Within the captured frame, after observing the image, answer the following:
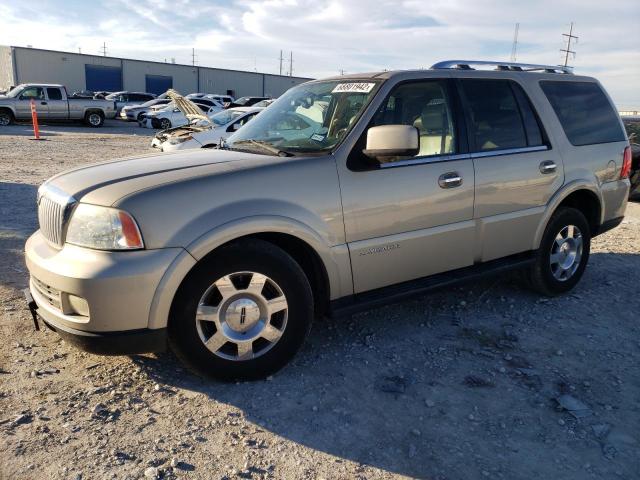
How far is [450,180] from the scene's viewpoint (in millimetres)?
3789

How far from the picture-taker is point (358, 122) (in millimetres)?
3545

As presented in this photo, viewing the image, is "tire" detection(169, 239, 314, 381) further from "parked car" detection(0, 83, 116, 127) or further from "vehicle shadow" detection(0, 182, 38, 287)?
"parked car" detection(0, 83, 116, 127)

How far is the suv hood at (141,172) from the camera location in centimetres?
297

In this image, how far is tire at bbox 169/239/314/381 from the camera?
118 inches

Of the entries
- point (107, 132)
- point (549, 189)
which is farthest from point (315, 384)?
point (107, 132)

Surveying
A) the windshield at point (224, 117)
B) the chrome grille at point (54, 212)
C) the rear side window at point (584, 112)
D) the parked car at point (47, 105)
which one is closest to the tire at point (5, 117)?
the parked car at point (47, 105)

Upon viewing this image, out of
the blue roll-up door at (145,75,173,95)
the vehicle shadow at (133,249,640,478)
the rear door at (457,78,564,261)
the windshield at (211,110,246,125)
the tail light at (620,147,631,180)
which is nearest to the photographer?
the vehicle shadow at (133,249,640,478)

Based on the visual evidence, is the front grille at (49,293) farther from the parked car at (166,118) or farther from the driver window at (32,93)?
the driver window at (32,93)

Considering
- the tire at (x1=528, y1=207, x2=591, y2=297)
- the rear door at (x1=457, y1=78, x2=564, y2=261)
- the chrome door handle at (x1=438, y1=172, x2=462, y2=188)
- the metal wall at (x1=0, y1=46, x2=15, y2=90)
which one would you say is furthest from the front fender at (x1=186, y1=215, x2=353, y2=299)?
the metal wall at (x1=0, y1=46, x2=15, y2=90)

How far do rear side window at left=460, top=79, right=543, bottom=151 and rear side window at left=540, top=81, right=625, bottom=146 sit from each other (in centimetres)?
37

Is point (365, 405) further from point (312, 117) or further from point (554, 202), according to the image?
point (554, 202)

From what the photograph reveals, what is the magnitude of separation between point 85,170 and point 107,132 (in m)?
22.4

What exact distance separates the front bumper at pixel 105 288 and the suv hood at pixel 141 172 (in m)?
0.32

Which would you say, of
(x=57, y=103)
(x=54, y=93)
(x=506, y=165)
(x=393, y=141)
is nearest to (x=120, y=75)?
(x=54, y=93)
